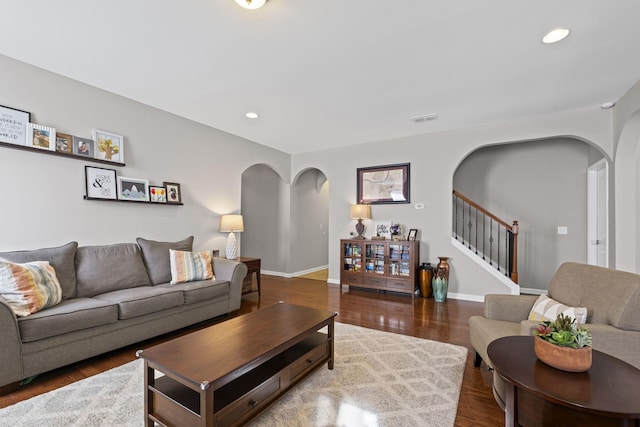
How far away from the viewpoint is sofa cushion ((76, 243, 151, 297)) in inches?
111

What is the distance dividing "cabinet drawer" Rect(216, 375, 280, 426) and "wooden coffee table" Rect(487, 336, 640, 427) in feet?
4.03

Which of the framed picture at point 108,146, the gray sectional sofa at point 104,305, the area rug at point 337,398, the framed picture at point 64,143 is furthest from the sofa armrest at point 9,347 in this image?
the framed picture at point 108,146

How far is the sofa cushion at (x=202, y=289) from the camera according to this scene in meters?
3.10

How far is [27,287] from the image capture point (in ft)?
7.23

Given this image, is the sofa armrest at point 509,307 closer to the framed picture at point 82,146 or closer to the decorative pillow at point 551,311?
the decorative pillow at point 551,311

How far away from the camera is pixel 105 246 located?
124 inches

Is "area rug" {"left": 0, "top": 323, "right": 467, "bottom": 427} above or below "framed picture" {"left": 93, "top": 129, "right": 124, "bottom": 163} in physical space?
below

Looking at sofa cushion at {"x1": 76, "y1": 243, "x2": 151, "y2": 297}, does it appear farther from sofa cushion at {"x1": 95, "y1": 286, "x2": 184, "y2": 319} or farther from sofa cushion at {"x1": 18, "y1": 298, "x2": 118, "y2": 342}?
sofa cushion at {"x1": 18, "y1": 298, "x2": 118, "y2": 342}

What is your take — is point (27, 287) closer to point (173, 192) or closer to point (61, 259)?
point (61, 259)

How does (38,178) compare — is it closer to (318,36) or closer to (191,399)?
(191,399)

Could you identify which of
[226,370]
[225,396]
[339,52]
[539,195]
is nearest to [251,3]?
[339,52]

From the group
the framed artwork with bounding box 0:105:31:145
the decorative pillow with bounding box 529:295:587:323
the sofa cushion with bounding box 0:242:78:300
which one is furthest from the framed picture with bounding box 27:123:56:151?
the decorative pillow with bounding box 529:295:587:323

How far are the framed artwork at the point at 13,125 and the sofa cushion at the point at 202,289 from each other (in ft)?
6.21

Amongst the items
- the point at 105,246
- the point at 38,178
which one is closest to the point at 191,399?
the point at 105,246
